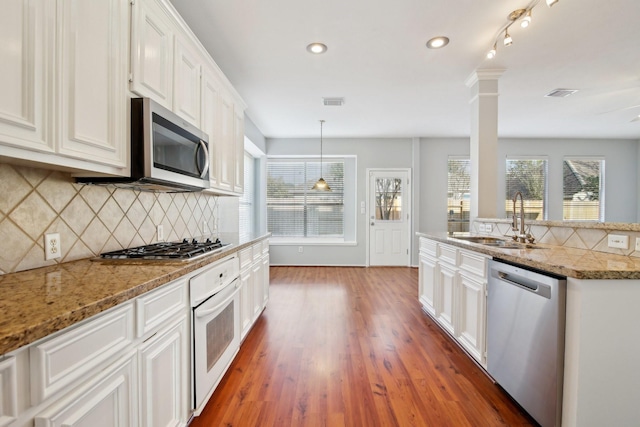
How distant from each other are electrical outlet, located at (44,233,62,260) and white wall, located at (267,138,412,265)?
14.9 feet

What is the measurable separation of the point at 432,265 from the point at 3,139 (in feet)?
10.1

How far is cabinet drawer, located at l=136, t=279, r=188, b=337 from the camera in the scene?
3.49ft

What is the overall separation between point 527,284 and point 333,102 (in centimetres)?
316

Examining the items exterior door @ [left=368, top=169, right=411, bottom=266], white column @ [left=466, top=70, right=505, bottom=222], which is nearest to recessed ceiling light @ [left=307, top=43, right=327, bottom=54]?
white column @ [left=466, top=70, right=505, bottom=222]

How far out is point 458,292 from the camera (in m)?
2.35

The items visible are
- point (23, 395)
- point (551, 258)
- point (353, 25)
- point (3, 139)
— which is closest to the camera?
point (23, 395)

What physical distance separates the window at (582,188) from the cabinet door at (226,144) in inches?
263

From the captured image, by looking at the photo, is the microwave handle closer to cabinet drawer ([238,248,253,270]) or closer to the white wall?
cabinet drawer ([238,248,253,270])

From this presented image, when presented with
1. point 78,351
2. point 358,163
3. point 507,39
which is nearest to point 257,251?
point 78,351

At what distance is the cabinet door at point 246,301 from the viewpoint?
7.66ft

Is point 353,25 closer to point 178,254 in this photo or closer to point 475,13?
point 475,13

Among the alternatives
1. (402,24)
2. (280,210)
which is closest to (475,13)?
(402,24)

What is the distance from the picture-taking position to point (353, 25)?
2264mm

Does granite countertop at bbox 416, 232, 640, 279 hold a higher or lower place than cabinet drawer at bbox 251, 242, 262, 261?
higher
